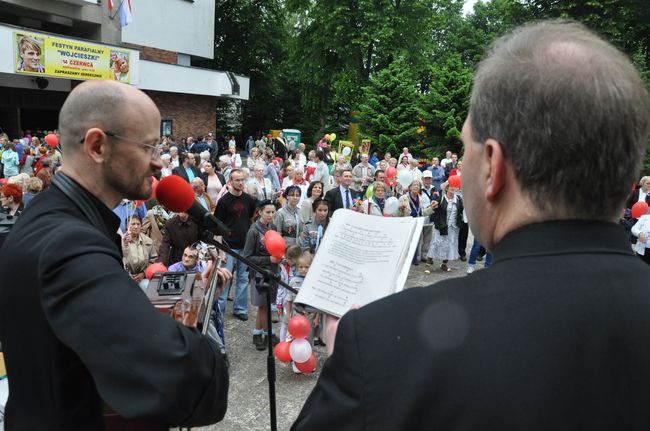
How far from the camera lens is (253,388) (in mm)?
4883

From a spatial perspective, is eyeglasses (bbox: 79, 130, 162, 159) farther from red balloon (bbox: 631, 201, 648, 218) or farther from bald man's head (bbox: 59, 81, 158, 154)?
red balloon (bbox: 631, 201, 648, 218)

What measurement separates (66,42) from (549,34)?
2049 centimetres

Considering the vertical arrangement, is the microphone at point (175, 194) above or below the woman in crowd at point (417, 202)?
above

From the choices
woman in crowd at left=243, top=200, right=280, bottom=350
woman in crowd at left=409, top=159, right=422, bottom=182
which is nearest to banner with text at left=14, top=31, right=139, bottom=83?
woman in crowd at left=409, top=159, right=422, bottom=182

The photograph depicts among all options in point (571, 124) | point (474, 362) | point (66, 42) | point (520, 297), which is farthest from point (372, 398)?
point (66, 42)

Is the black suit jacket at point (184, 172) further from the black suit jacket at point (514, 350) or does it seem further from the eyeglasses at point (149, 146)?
the black suit jacket at point (514, 350)

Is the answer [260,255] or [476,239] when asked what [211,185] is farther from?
[476,239]

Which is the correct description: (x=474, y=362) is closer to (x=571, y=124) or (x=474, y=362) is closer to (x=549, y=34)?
(x=571, y=124)

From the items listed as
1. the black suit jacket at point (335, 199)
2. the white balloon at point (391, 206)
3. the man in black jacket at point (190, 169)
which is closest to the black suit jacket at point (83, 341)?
the black suit jacket at point (335, 199)

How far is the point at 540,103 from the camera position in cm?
87

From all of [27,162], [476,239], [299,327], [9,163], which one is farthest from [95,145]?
[27,162]

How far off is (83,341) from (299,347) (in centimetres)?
386

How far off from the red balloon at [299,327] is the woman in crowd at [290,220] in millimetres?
2128

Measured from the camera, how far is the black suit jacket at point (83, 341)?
1.10 m
